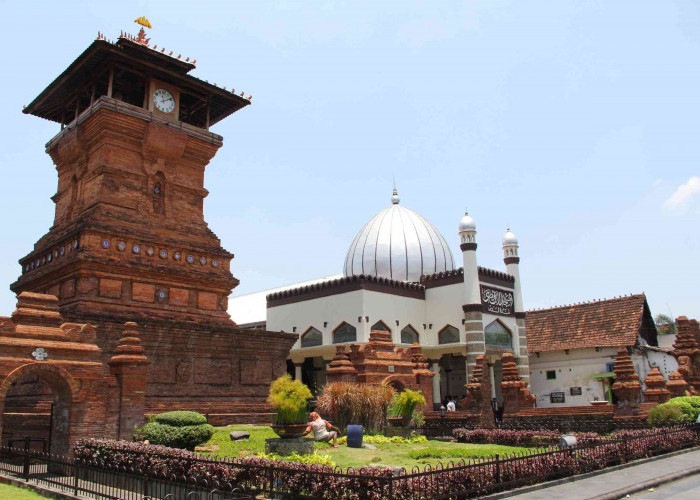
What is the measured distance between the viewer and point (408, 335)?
3828 cm

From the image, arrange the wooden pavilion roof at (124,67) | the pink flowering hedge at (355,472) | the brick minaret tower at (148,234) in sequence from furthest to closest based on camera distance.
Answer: the wooden pavilion roof at (124,67) < the brick minaret tower at (148,234) < the pink flowering hedge at (355,472)

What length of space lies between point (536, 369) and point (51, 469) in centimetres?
3394

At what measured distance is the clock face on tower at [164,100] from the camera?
2907 cm

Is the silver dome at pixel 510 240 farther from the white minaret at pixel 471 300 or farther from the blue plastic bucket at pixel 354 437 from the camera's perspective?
the blue plastic bucket at pixel 354 437

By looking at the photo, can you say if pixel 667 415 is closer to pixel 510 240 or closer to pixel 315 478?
pixel 315 478

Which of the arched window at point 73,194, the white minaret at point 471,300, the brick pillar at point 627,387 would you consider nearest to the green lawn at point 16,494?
the arched window at point 73,194

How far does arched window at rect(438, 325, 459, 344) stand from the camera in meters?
37.9

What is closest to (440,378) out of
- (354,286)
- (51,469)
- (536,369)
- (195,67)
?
(536,369)

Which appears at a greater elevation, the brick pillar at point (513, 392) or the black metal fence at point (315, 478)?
the brick pillar at point (513, 392)

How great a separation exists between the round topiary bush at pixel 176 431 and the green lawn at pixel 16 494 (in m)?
3.35

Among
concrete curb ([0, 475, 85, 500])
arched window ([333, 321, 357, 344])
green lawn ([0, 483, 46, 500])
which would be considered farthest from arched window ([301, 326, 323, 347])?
green lawn ([0, 483, 46, 500])

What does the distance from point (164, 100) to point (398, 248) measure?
1867 centimetres

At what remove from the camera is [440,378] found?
41.6 m

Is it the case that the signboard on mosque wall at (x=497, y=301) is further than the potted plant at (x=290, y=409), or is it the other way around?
the signboard on mosque wall at (x=497, y=301)
